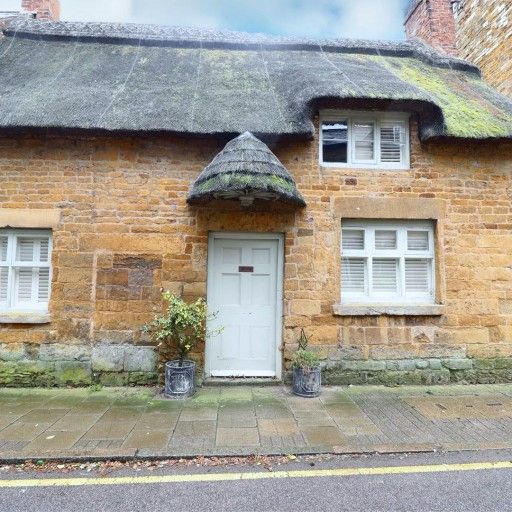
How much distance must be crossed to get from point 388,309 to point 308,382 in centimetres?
184

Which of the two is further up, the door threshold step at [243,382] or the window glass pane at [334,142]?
the window glass pane at [334,142]

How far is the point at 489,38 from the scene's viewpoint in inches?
388

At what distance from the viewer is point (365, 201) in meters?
6.48

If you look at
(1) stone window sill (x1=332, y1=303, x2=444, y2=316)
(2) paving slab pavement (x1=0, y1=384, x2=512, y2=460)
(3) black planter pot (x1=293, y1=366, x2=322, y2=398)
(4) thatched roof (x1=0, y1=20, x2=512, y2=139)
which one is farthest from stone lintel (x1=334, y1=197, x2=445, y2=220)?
(2) paving slab pavement (x1=0, y1=384, x2=512, y2=460)

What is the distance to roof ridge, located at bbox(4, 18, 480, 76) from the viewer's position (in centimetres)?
829

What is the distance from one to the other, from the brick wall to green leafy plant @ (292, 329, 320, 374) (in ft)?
26.0

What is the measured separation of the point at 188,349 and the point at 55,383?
2.17 meters

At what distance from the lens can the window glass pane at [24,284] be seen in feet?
20.7

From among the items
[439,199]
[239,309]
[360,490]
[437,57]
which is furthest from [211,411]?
[437,57]

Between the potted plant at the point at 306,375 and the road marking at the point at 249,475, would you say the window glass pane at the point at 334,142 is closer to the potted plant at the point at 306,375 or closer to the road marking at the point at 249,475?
the potted plant at the point at 306,375

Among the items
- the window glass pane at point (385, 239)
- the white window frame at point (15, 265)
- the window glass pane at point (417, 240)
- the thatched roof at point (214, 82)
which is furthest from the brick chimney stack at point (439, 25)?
the white window frame at point (15, 265)

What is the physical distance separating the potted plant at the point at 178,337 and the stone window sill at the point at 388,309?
2.24m

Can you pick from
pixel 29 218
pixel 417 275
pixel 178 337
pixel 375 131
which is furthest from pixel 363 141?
pixel 29 218

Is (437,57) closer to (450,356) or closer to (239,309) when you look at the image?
(450,356)
